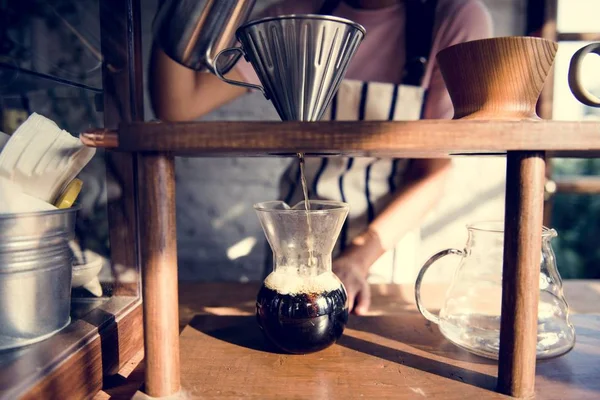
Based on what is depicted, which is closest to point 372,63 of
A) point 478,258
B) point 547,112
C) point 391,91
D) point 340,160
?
point 391,91

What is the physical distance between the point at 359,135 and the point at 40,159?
1.19ft

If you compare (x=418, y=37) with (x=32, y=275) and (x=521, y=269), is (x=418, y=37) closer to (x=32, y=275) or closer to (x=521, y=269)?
(x=521, y=269)

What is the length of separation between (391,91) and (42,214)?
2.80ft

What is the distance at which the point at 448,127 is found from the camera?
0.39m

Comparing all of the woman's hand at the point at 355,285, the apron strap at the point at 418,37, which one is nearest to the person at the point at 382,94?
the apron strap at the point at 418,37

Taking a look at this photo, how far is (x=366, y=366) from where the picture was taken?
48cm

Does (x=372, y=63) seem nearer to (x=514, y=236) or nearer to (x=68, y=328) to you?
(x=514, y=236)

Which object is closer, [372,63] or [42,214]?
[42,214]

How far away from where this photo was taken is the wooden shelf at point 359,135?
1.27 ft

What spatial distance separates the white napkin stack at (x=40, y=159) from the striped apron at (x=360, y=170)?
0.63 meters

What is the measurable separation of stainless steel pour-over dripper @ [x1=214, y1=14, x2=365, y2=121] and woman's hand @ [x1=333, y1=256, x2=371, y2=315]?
1.14ft

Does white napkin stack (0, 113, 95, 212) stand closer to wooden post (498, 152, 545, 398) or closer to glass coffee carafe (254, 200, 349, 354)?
glass coffee carafe (254, 200, 349, 354)

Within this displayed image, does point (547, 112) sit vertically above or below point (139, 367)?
above

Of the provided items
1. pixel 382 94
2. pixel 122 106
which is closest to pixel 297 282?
pixel 122 106
